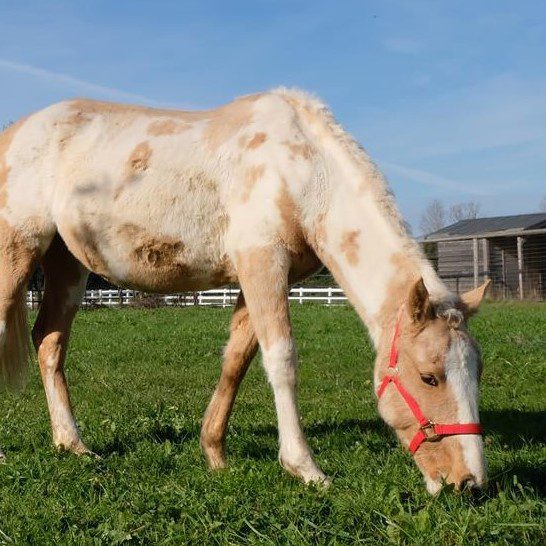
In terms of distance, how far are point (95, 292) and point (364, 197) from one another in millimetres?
34466

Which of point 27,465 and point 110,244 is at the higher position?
point 110,244

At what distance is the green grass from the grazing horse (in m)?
0.30

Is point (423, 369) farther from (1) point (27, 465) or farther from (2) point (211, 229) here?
(1) point (27, 465)

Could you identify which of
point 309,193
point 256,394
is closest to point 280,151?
point 309,193

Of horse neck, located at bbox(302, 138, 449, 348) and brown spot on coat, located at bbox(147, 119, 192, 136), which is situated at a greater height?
brown spot on coat, located at bbox(147, 119, 192, 136)

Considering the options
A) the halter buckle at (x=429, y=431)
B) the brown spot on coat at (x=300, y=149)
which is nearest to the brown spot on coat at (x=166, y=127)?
the brown spot on coat at (x=300, y=149)

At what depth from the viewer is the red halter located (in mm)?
3906

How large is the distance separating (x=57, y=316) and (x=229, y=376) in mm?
1657

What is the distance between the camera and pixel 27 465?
4875mm

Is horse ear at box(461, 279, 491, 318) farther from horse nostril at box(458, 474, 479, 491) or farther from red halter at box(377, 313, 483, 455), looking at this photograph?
horse nostril at box(458, 474, 479, 491)

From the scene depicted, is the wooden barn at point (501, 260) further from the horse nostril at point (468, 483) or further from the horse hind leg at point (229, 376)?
the horse nostril at point (468, 483)

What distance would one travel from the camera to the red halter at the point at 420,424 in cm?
391

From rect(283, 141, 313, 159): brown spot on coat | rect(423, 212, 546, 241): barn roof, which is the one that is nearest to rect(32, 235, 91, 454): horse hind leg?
rect(283, 141, 313, 159): brown spot on coat

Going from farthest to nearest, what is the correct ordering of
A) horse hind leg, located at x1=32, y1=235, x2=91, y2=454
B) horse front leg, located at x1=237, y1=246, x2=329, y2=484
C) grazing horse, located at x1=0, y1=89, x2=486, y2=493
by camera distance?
1. horse hind leg, located at x1=32, y1=235, x2=91, y2=454
2. horse front leg, located at x1=237, y1=246, x2=329, y2=484
3. grazing horse, located at x1=0, y1=89, x2=486, y2=493
